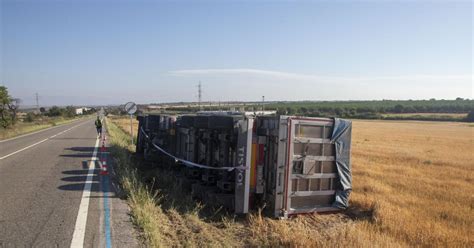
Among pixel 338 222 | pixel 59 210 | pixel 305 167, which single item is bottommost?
pixel 338 222

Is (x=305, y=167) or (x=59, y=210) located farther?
(x=305, y=167)

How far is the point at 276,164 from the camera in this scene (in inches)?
291

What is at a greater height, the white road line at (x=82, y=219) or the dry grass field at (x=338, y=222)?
the white road line at (x=82, y=219)

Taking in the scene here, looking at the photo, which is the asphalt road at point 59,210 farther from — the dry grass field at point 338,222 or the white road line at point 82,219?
the dry grass field at point 338,222

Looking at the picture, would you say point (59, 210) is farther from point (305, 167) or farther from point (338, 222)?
point (338, 222)

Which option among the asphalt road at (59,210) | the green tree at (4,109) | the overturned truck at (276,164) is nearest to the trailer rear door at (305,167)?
the overturned truck at (276,164)

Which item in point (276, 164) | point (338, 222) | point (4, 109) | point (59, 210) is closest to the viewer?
point (59, 210)

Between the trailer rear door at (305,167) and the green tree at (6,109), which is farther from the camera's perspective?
the green tree at (6,109)

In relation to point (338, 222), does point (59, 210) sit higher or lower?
higher

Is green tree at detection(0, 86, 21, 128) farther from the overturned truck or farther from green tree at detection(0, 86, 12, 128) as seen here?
the overturned truck

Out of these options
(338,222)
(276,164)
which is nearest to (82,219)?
(276,164)

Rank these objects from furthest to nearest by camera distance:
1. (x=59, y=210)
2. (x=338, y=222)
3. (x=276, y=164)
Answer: (x=338, y=222) → (x=276, y=164) → (x=59, y=210)

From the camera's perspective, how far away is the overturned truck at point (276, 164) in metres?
7.37

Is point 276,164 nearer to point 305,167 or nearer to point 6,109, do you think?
point 305,167
